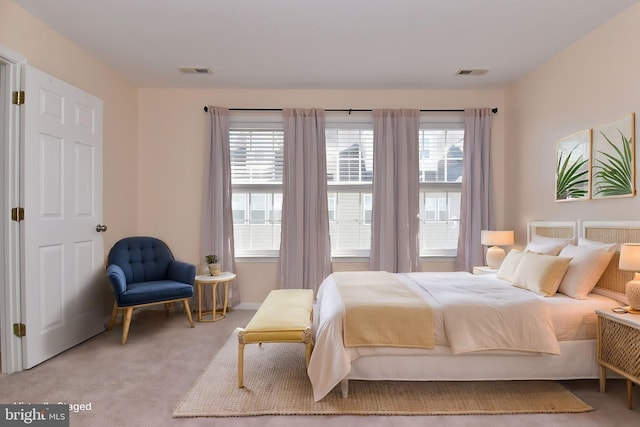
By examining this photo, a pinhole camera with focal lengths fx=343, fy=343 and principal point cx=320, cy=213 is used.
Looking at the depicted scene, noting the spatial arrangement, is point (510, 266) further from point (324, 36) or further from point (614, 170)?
point (324, 36)

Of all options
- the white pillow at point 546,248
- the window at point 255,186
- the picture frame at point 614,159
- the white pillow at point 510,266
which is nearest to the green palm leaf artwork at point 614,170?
the picture frame at point 614,159

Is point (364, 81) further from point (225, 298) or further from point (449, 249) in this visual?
point (225, 298)

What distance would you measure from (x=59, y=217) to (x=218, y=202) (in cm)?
164

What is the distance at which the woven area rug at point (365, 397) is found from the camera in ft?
6.88

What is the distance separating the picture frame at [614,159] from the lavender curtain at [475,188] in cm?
136

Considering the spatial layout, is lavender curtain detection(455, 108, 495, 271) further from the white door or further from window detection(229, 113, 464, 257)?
the white door

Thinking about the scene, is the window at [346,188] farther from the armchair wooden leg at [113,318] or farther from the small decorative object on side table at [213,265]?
the armchair wooden leg at [113,318]

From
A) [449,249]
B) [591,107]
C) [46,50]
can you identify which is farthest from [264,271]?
[591,107]

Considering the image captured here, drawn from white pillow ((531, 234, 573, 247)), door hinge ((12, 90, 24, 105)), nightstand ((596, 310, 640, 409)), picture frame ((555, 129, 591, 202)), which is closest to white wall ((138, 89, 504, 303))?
picture frame ((555, 129, 591, 202))

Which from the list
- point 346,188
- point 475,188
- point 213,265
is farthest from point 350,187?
point 213,265

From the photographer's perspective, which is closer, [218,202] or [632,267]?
[632,267]

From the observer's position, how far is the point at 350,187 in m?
4.46

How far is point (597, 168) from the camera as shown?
2.93 meters

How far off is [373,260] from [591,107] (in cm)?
260
